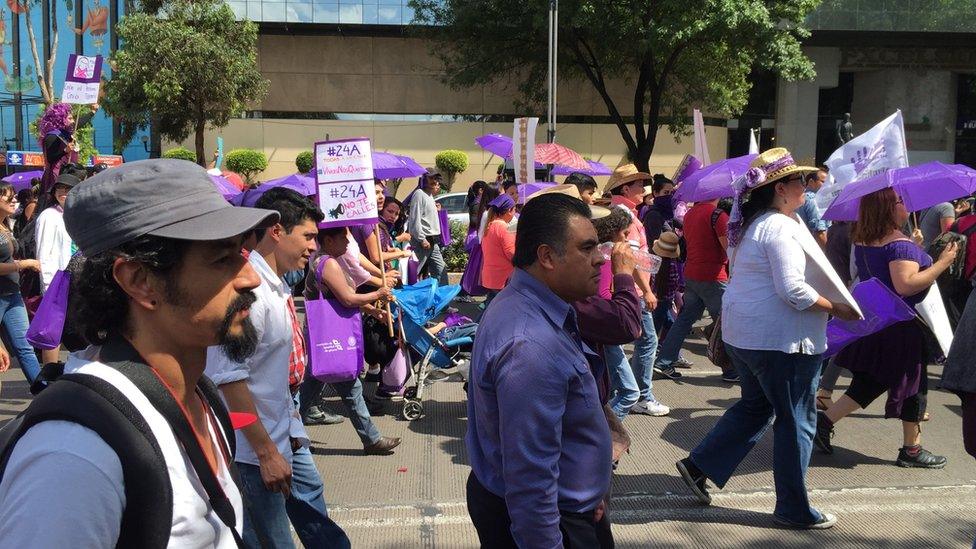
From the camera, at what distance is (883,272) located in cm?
515

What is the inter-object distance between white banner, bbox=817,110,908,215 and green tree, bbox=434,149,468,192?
23.1 metres

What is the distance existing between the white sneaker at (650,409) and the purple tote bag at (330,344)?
260cm

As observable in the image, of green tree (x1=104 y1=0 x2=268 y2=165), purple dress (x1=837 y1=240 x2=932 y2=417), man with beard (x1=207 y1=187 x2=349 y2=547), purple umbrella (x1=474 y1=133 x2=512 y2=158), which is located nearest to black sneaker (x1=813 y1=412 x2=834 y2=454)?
purple dress (x1=837 y1=240 x2=932 y2=417)

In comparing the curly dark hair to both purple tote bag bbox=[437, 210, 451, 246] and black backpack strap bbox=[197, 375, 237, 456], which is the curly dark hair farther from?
purple tote bag bbox=[437, 210, 451, 246]

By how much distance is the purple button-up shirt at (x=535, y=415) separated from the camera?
7.73 ft

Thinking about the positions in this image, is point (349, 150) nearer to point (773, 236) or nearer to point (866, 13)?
point (773, 236)

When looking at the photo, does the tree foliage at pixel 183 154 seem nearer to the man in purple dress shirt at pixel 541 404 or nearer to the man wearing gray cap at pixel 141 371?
the man in purple dress shirt at pixel 541 404

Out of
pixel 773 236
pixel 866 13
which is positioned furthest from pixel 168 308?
pixel 866 13

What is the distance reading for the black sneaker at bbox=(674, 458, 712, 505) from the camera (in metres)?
4.87

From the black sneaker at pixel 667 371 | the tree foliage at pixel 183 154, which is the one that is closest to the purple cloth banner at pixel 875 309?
the black sneaker at pixel 667 371

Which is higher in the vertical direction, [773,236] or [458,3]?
[458,3]

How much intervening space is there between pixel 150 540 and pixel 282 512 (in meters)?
1.83

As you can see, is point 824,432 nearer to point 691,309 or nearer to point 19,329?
point 691,309

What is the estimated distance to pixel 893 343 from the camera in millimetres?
5504
